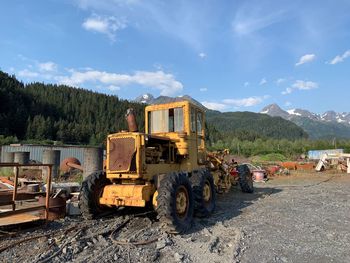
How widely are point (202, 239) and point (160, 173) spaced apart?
2438 millimetres

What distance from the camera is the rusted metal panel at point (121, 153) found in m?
8.82

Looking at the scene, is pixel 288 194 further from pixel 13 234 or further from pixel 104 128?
pixel 104 128

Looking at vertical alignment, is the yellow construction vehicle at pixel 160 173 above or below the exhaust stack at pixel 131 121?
below

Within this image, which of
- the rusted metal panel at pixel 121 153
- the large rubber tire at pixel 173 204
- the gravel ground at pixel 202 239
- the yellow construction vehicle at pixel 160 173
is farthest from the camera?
the rusted metal panel at pixel 121 153

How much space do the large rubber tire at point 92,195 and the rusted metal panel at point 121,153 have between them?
582 mm

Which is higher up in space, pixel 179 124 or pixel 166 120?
pixel 166 120

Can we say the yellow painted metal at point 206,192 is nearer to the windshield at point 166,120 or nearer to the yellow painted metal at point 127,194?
the windshield at point 166,120

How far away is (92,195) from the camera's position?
9172 millimetres

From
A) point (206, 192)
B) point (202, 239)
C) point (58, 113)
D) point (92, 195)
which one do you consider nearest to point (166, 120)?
point (206, 192)

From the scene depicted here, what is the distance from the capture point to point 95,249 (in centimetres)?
659

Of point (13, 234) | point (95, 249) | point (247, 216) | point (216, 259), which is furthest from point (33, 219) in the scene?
point (247, 216)

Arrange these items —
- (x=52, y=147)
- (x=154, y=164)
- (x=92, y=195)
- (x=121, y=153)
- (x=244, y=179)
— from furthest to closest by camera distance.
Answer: (x=52, y=147) < (x=244, y=179) < (x=154, y=164) < (x=92, y=195) < (x=121, y=153)

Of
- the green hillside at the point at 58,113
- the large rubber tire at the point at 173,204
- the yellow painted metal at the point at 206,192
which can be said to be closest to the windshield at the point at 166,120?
the yellow painted metal at the point at 206,192

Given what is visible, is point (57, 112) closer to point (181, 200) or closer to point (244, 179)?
point (244, 179)
